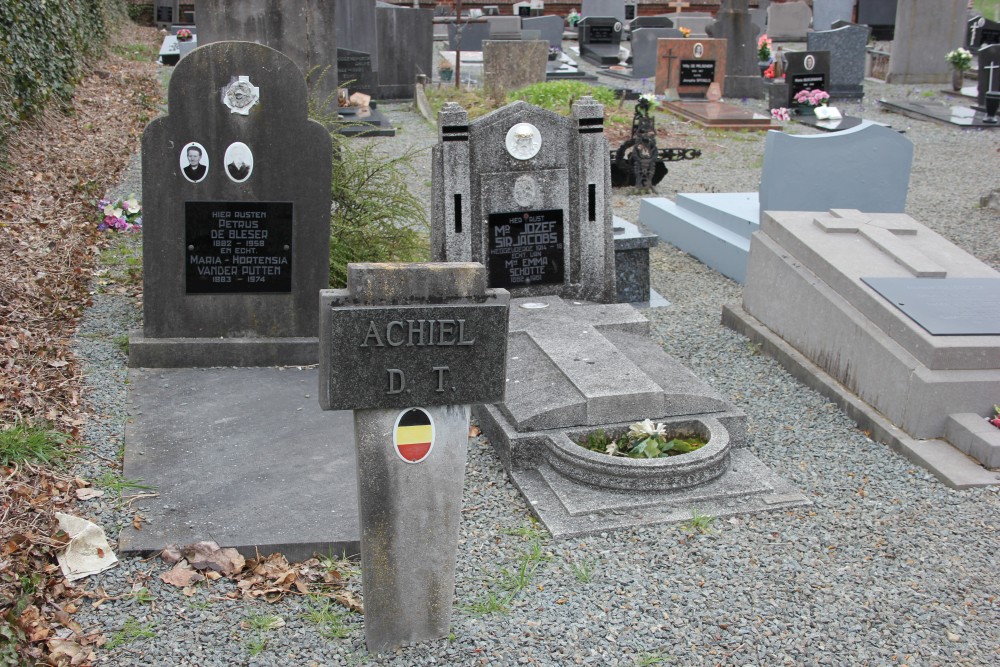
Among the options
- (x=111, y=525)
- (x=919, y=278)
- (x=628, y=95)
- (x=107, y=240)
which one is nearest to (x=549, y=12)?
(x=628, y=95)

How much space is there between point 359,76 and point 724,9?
7.37 meters

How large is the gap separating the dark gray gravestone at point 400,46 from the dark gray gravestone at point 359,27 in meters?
0.12

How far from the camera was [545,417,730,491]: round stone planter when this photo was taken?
4.60 meters

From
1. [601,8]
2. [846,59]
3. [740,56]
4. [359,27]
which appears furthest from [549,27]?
[846,59]

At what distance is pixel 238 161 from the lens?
18.5ft

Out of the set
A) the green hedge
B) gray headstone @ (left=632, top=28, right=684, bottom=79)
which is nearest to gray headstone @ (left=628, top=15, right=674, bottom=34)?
gray headstone @ (left=632, top=28, right=684, bottom=79)

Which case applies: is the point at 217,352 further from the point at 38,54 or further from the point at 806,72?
the point at 806,72

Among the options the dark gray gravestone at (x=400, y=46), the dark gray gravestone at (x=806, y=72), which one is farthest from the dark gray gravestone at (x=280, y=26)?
the dark gray gravestone at (x=806, y=72)

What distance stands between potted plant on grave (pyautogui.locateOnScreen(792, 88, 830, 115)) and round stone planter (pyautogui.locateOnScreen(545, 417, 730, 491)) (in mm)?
11615

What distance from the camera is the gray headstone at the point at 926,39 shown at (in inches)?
777

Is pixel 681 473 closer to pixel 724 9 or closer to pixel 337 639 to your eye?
pixel 337 639

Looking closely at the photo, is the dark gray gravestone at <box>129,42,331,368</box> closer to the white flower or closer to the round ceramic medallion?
the round ceramic medallion

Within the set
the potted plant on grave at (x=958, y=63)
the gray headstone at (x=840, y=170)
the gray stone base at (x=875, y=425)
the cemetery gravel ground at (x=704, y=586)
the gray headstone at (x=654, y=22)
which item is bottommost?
the cemetery gravel ground at (x=704, y=586)

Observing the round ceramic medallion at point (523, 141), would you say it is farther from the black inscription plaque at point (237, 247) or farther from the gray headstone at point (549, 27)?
the gray headstone at point (549, 27)
